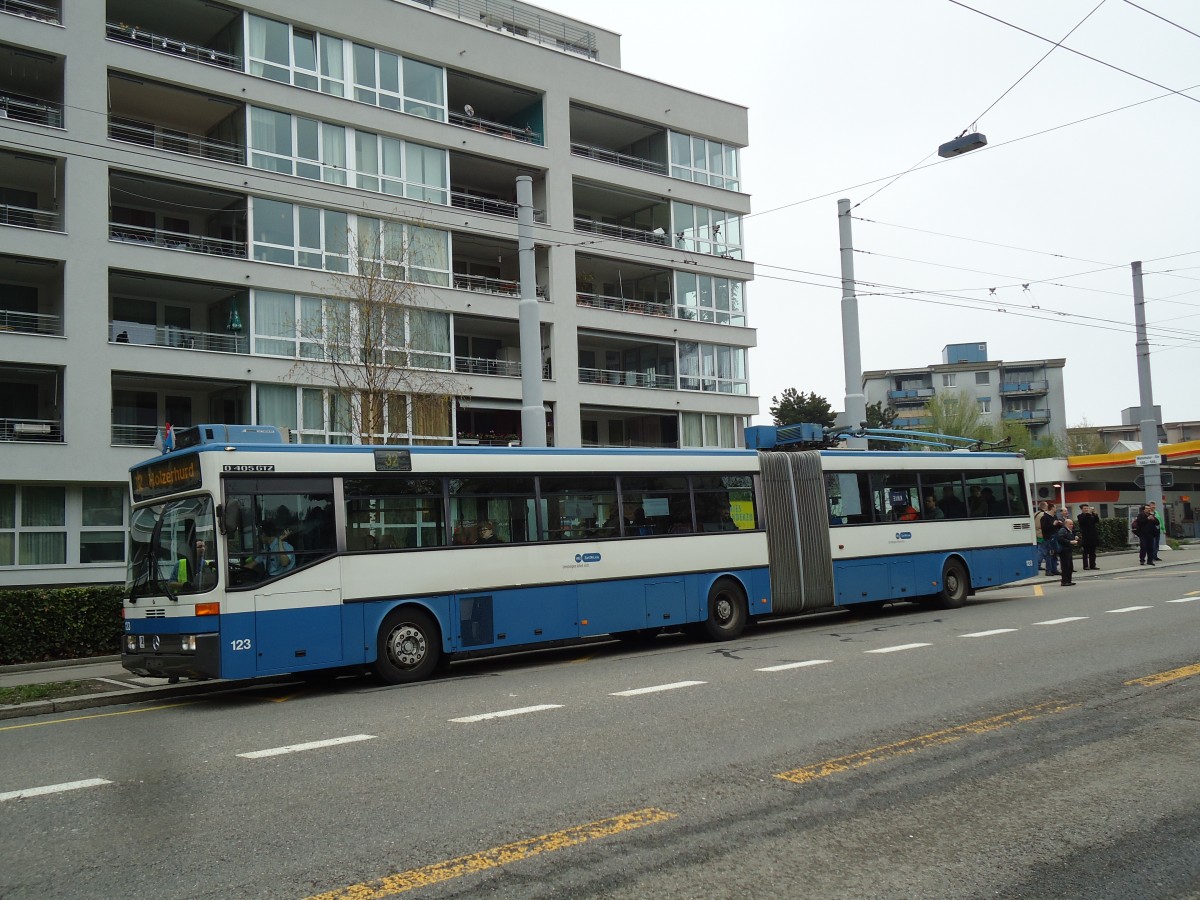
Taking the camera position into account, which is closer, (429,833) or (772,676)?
(429,833)

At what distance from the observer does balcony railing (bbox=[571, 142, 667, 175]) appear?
4009 centimetres

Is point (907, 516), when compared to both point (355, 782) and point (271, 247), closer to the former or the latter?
point (355, 782)

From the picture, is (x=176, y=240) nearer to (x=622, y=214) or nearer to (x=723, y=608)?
(x=622, y=214)

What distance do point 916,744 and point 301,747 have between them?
4.95 metres

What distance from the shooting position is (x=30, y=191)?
28875 millimetres

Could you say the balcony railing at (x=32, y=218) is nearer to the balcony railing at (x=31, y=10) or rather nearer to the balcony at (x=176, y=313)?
the balcony at (x=176, y=313)

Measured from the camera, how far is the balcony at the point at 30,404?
88.2 ft

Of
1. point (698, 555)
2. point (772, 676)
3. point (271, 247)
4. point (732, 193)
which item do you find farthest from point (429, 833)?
point (732, 193)

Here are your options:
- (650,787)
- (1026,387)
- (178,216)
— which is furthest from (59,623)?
(1026,387)

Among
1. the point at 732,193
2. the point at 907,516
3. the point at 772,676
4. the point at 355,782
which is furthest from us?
the point at 732,193

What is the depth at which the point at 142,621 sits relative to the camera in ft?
41.0

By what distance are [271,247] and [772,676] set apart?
2339 cm

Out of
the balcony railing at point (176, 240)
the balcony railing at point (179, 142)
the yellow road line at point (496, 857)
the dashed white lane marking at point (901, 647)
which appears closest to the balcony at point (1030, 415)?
the balcony railing at point (176, 240)

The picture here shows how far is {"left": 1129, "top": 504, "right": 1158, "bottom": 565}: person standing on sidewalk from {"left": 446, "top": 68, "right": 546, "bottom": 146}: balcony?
23.3m
